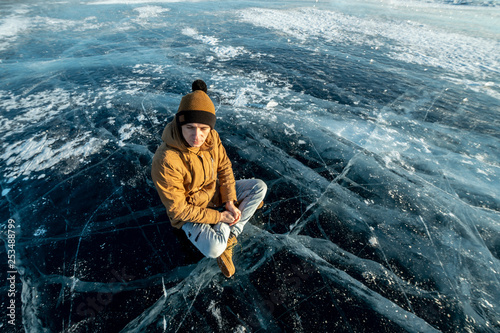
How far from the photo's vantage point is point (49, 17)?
520 inches

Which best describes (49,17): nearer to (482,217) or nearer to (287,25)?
(287,25)

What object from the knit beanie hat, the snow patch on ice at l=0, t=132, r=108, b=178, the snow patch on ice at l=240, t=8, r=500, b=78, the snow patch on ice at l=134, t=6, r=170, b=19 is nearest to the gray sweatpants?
the knit beanie hat

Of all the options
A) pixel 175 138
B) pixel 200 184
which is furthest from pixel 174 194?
pixel 175 138

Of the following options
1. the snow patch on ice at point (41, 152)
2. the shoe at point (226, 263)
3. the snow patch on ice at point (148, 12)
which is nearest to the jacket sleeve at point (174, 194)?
the shoe at point (226, 263)

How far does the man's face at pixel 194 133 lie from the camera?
1.88 m

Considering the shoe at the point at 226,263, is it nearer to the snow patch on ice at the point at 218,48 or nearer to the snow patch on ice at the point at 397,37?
the snow patch on ice at the point at 218,48

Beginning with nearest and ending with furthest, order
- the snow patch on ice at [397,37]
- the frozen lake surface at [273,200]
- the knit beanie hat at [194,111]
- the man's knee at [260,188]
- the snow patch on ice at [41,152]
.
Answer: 1. the knit beanie hat at [194,111]
2. the frozen lake surface at [273,200]
3. the man's knee at [260,188]
4. the snow patch on ice at [41,152]
5. the snow patch on ice at [397,37]

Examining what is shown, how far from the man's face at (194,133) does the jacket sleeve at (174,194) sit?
227mm

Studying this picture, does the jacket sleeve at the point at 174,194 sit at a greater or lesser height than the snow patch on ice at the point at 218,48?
lesser

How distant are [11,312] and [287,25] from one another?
1508cm

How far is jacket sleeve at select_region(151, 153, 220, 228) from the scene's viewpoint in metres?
1.89

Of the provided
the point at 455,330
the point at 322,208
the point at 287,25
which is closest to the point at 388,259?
the point at 455,330

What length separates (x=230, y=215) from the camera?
7.51 feet

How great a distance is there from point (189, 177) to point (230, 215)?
591 millimetres
